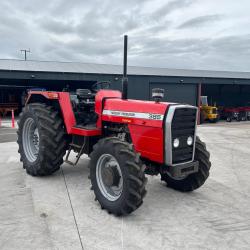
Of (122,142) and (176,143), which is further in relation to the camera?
(176,143)

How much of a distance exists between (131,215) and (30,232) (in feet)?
4.04

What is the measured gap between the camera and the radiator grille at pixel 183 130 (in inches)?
153

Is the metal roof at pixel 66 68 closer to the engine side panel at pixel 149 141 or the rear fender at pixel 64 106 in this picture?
the rear fender at pixel 64 106

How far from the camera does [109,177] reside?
12.8ft

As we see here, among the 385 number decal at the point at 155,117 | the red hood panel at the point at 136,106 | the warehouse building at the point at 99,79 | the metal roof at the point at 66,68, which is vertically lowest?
the 385 number decal at the point at 155,117

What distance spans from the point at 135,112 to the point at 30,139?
2.63 meters

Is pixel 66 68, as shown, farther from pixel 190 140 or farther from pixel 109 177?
pixel 109 177

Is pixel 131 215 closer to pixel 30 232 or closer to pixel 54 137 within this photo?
pixel 30 232

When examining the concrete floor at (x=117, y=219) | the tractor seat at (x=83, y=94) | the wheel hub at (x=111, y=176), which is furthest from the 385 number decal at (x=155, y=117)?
the tractor seat at (x=83, y=94)

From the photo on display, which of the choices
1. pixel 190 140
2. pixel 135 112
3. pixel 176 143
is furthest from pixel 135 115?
pixel 190 140

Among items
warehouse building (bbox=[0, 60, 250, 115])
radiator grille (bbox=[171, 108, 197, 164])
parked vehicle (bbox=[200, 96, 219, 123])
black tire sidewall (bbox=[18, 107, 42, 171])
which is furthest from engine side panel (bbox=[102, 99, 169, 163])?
parked vehicle (bbox=[200, 96, 219, 123])

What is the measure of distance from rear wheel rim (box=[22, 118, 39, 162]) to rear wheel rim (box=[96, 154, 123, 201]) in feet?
6.76

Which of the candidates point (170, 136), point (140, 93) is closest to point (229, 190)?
point (170, 136)

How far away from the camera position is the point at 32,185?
492cm
